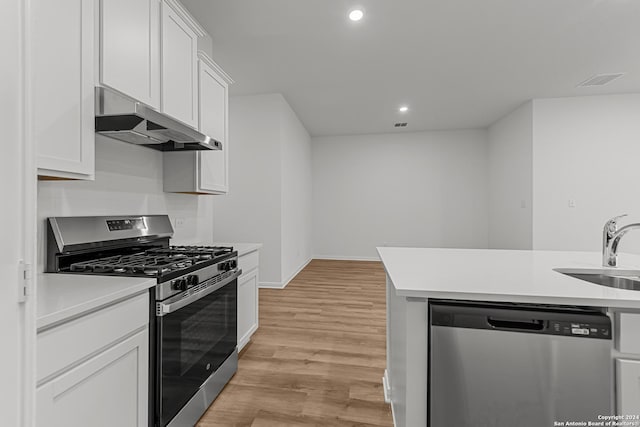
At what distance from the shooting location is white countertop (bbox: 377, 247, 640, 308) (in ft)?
3.44

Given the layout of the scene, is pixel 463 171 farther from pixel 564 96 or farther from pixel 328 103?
pixel 328 103

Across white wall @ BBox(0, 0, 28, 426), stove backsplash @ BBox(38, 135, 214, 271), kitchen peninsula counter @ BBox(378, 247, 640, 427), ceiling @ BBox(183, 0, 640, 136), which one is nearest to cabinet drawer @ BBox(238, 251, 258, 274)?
stove backsplash @ BBox(38, 135, 214, 271)

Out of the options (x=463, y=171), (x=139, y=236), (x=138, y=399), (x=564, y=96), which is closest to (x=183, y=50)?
(x=139, y=236)

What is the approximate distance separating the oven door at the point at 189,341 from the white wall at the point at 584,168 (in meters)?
5.01

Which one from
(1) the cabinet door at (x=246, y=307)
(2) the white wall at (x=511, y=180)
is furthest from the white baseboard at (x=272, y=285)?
(2) the white wall at (x=511, y=180)

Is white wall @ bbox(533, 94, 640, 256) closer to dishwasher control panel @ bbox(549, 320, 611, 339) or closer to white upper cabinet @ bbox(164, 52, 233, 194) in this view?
dishwasher control panel @ bbox(549, 320, 611, 339)

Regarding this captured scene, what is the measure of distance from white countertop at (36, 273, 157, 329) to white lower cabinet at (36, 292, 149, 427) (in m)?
0.04

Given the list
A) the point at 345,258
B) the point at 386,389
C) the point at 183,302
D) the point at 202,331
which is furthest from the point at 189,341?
the point at 345,258

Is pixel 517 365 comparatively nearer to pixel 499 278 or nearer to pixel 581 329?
pixel 581 329

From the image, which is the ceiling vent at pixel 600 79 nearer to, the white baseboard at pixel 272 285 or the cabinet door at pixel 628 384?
the cabinet door at pixel 628 384

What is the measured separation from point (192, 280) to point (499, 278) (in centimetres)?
140

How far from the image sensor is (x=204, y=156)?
8.07ft

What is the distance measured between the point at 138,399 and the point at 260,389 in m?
0.91

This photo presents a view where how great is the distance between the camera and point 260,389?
6.68ft
